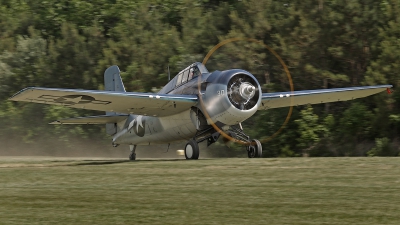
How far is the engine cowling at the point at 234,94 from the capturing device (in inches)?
651

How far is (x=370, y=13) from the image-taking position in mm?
28719

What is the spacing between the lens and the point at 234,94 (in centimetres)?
1662

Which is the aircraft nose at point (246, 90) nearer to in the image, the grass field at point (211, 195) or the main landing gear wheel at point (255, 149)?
the main landing gear wheel at point (255, 149)

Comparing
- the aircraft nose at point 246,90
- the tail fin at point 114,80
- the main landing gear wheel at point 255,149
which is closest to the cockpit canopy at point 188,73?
the aircraft nose at point 246,90

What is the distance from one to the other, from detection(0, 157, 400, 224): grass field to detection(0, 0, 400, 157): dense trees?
46.8ft

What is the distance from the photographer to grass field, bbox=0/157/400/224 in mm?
7766

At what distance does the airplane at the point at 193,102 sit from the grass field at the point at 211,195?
3386 millimetres

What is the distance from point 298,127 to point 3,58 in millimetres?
21228

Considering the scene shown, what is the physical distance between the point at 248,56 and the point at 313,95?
10.7 meters

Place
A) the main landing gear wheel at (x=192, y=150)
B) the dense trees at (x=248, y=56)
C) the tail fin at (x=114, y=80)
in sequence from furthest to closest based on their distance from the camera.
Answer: the dense trees at (x=248, y=56)
the tail fin at (x=114, y=80)
the main landing gear wheel at (x=192, y=150)

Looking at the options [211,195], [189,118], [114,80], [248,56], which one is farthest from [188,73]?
[248,56]

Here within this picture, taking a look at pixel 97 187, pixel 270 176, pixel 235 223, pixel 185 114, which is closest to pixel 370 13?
pixel 185 114

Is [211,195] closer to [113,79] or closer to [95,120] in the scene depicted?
[95,120]

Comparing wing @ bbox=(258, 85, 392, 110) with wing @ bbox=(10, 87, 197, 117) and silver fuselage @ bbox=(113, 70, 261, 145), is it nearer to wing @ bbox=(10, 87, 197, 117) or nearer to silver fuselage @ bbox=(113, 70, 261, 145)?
silver fuselage @ bbox=(113, 70, 261, 145)
